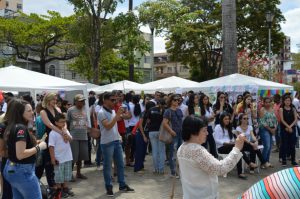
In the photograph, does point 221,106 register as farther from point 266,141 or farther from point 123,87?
point 123,87

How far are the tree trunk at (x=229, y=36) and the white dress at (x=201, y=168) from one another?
11742 mm

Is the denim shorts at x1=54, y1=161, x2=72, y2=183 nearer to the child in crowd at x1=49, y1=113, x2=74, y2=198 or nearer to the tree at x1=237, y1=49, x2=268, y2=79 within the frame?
the child in crowd at x1=49, y1=113, x2=74, y2=198

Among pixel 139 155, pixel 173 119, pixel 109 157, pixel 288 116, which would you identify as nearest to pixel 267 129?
pixel 288 116

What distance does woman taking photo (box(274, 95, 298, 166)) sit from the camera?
9.02m

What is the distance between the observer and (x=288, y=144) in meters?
9.09

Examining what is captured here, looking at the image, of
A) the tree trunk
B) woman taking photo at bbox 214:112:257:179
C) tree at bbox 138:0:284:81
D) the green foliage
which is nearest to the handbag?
woman taking photo at bbox 214:112:257:179

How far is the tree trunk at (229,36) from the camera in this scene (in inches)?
558

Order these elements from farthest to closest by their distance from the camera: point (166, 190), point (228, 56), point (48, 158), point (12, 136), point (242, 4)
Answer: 1. point (242, 4)
2. point (228, 56)
3. point (166, 190)
4. point (48, 158)
5. point (12, 136)

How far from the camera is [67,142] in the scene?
6.41 m

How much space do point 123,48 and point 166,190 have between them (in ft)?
39.6

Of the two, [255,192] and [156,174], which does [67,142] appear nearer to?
[156,174]

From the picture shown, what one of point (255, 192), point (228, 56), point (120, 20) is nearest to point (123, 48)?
point (120, 20)

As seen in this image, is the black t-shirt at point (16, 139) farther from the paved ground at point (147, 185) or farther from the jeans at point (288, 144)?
the jeans at point (288, 144)

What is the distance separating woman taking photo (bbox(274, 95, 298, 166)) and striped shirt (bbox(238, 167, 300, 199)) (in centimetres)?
707
